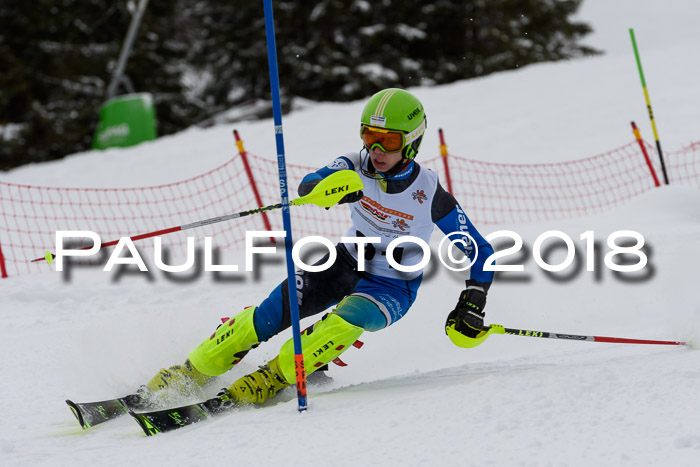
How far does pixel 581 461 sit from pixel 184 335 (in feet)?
11.0

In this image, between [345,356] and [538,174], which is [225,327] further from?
[538,174]

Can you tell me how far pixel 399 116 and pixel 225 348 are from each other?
158 centimetres

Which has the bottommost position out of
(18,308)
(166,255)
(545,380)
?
(545,380)

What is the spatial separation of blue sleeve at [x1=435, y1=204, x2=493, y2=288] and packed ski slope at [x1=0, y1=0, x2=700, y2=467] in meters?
0.55

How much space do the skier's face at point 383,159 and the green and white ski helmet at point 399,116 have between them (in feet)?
0.18

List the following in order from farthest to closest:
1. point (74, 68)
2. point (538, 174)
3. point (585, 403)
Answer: point (74, 68) < point (538, 174) < point (585, 403)

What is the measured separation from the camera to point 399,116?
3.92m

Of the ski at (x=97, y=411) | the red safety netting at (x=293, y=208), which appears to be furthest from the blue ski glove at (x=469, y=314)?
the red safety netting at (x=293, y=208)

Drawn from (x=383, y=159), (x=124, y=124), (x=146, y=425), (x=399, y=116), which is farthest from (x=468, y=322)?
(x=124, y=124)

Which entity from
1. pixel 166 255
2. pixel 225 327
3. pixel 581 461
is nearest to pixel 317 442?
pixel 581 461

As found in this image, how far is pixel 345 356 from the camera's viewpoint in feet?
17.4

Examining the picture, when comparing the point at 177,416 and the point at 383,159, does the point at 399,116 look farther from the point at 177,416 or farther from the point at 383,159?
the point at 177,416

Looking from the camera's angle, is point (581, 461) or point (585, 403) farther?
point (585, 403)

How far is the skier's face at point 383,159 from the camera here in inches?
156
